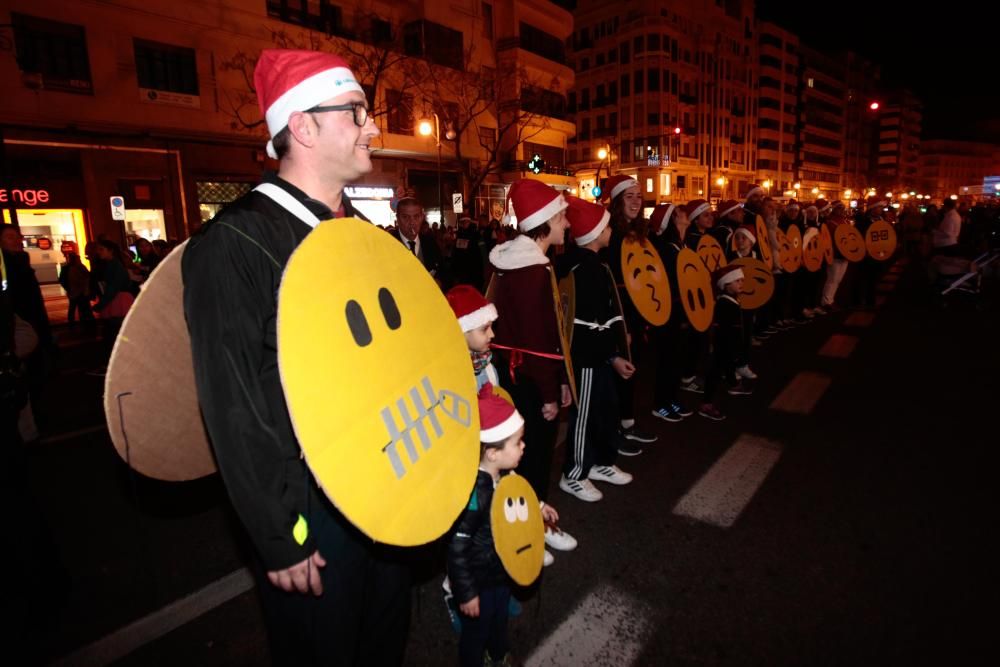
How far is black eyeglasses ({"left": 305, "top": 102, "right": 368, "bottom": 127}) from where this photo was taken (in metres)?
1.63

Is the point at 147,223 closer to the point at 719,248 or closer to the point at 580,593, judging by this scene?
the point at 719,248

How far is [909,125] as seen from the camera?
13312 centimetres

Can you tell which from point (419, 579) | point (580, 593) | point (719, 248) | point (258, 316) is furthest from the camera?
point (719, 248)

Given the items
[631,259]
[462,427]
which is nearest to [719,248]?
[631,259]

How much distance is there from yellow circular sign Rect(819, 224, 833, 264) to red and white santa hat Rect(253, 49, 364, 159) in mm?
10474

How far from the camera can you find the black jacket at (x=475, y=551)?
2189mm

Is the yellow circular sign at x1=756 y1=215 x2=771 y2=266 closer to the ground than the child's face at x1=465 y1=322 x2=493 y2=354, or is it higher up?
higher up

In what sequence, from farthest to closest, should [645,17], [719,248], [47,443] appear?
[645,17]
[719,248]
[47,443]

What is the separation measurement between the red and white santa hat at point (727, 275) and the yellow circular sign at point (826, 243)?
5.48m

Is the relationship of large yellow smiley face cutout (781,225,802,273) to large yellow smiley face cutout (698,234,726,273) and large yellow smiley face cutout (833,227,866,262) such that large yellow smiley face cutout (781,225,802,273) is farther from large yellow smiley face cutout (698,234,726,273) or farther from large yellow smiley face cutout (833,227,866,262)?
large yellow smiley face cutout (698,234,726,273)

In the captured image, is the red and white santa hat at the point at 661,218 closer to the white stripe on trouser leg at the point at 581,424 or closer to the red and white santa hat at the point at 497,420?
the white stripe on trouser leg at the point at 581,424

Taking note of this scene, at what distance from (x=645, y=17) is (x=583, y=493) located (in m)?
69.6

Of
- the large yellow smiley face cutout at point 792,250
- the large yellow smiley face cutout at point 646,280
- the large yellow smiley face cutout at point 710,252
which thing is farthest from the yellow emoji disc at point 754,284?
the large yellow smiley face cutout at point 792,250

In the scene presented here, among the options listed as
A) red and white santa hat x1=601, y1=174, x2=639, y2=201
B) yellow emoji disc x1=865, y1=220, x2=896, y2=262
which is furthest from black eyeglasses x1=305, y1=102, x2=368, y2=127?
yellow emoji disc x1=865, y1=220, x2=896, y2=262
